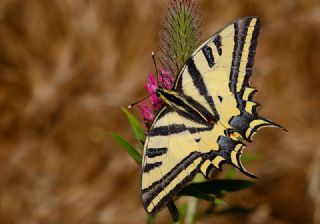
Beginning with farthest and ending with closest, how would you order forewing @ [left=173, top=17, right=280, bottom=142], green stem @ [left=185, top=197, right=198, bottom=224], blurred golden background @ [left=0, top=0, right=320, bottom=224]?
blurred golden background @ [left=0, top=0, right=320, bottom=224]
green stem @ [left=185, top=197, right=198, bottom=224]
forewing @ [left=173, top=17, right=280, bottom=142]

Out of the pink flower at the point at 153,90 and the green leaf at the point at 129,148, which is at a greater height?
the pink flower at the point at 153,90

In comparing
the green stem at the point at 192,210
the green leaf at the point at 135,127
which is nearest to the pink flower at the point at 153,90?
the green leaf at the point at 135,127

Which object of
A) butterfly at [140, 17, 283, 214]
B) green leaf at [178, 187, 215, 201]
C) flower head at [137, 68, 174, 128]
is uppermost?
flower head at [137, 68, 174, 128]

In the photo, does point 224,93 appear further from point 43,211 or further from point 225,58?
point 43,211

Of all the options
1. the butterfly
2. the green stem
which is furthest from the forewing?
the green stem

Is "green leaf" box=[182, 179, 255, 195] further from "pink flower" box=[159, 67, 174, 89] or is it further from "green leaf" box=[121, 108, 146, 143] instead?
"pink flower" box=[159, 67, 174, 89]

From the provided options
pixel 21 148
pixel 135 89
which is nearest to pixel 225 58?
pixel 135 89

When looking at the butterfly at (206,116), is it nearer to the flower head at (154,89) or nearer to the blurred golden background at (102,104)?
the flower head at (154,89)

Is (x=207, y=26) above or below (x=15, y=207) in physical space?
above
